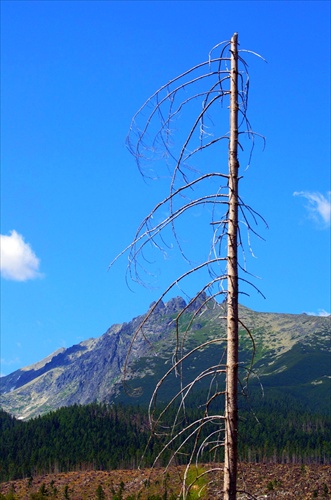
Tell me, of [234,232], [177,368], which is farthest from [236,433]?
[234,232]

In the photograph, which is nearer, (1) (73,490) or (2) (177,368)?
(2) (177,368)

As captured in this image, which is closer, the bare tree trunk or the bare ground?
the bare tree trunk

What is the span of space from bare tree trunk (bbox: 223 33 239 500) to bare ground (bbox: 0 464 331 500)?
476 feet

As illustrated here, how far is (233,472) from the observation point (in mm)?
10344

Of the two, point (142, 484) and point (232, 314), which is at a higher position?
point (142, 484)

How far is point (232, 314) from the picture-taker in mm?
10703

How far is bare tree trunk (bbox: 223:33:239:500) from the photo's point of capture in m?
10.4

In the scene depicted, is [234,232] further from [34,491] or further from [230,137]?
[34,491]

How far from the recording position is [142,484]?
166 meters

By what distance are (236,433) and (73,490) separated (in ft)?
555

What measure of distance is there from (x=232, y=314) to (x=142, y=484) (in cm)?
16528

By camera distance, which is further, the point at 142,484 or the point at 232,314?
the point at 142,484

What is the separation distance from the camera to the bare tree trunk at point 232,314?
34.0 feet

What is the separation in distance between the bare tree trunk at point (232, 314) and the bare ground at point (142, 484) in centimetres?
14494
